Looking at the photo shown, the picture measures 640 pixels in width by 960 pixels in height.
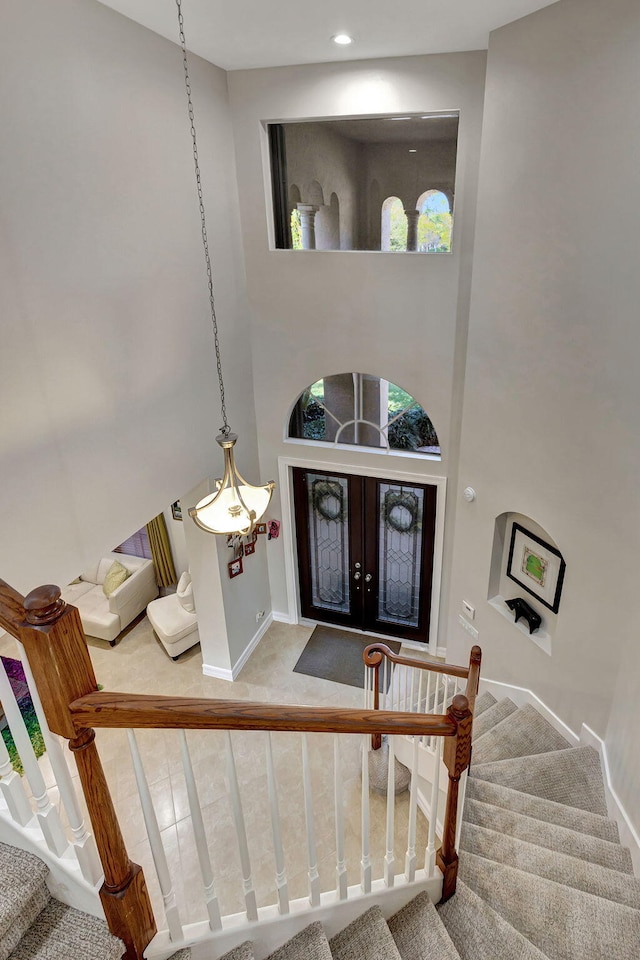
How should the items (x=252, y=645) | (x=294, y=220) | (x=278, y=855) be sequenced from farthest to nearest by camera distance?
(x=252, y=645), (x=294, y=220), (x=278, y=855)

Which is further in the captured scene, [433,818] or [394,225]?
[394,225]

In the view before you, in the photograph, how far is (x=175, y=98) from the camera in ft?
14.0

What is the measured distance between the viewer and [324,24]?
3.82m

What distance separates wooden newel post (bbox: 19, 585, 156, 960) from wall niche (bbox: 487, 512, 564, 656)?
3501 mm

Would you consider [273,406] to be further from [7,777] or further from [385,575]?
[7,777]

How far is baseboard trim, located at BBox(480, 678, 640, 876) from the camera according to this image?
327cm

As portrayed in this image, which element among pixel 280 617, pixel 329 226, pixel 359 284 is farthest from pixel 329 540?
pixel 329 226

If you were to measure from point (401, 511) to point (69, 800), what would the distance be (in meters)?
4.81

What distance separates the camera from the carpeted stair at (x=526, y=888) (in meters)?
2.25

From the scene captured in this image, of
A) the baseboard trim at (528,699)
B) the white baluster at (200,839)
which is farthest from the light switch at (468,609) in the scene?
the white baluster at (200,839)

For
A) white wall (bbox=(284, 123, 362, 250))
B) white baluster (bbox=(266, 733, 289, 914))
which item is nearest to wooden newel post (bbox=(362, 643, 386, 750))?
white baluster (bbox=(266, 733, 289, 914))

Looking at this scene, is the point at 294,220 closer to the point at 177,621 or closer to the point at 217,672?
the point at 177,621

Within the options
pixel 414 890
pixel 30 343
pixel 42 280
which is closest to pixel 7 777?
pixel 414 890

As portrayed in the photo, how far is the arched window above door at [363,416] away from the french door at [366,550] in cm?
41
